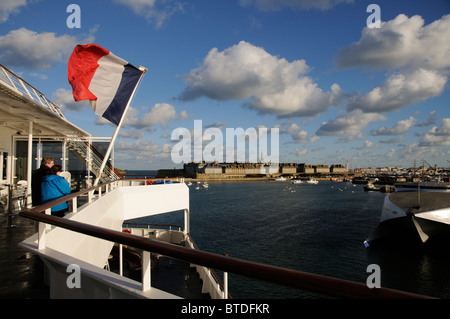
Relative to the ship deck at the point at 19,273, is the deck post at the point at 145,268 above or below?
above

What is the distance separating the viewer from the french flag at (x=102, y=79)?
793 centimetres

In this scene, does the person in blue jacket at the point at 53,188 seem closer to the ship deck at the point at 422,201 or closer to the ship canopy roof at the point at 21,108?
the ship canopy roof at the point at 21,108

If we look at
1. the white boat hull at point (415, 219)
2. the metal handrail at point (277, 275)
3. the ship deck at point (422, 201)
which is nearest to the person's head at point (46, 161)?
the metal handrail at point (277, 275)

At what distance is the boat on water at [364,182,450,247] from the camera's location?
76.1 feet

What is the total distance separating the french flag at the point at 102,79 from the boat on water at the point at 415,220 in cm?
2394

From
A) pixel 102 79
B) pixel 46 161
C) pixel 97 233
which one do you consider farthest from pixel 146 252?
pixel 102 79

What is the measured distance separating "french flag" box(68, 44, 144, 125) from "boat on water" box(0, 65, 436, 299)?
5.07 feet

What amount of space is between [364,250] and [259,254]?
9.30 meters

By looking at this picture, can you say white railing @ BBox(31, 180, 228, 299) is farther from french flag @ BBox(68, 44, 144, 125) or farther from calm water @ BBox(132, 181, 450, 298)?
calm water @ BBox(132, 181, 450, 298)

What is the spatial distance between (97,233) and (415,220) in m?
27.0

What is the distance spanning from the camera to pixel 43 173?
211 inches
